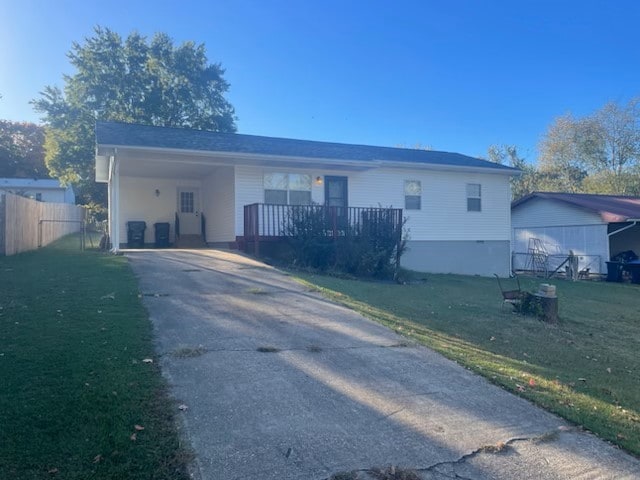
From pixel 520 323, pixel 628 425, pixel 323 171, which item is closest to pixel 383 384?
pixel 628 425

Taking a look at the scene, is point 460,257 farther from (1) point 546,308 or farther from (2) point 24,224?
(2) point 24,224

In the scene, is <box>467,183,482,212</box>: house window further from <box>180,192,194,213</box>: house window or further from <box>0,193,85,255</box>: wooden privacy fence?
<box>0,193,85,255</box>: wooden privacy fence

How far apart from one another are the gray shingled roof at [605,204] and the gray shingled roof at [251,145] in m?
5.69

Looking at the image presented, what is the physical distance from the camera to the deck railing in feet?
44.5

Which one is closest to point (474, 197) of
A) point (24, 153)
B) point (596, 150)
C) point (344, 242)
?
point (344, 242)

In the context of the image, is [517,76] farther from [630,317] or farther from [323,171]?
[630,317]

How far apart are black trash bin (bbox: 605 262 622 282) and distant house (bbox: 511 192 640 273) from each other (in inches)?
31.5

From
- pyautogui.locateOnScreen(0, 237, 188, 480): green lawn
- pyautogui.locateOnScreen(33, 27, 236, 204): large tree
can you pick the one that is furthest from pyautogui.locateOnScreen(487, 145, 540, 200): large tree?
pyautogui.locateOnScreen(0, 237, 188, 480): green lawn

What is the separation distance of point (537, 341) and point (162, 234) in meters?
14.9

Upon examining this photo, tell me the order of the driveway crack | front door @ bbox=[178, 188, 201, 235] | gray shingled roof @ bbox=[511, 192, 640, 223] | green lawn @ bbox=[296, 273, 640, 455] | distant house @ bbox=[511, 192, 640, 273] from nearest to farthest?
the driveway crack, green lawn @ bbox=[296, 273, 640, 455], front door @ bbox=[178, 188, 201, 235], gray shingled roof @ bbox=[511, 192, 640, 223], distant house @ bbox=[511, 192, 640, 273]

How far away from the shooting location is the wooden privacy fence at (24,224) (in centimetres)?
1394

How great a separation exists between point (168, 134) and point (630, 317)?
13.7 metres

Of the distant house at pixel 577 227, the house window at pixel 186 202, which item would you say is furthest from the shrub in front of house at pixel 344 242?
the distant house at pixel 577 227

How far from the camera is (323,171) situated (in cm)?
1666
